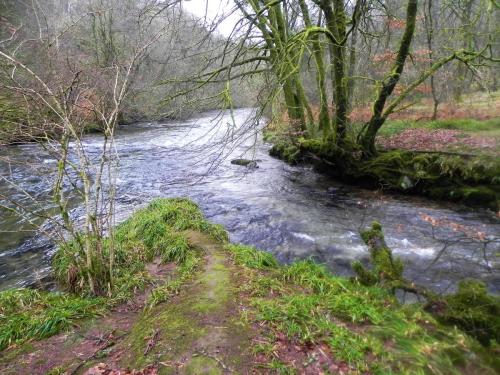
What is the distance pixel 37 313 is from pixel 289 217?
208 inches

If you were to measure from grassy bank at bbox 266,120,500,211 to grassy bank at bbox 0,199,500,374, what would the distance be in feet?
17.2

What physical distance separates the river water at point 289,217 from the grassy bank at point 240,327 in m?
0.91

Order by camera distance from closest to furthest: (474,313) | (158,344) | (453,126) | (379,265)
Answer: (158,344), (474,313), (379,265), (453,126)

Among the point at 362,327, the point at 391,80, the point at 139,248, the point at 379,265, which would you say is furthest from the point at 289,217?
the point at 362,327

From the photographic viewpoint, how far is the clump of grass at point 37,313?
3.54m

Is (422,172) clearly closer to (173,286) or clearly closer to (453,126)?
(453,126)

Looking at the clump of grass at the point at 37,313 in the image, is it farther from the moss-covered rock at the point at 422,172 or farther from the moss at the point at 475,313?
the moss-covered rock at the point at 422,172

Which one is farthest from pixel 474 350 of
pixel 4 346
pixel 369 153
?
pixel 369 153

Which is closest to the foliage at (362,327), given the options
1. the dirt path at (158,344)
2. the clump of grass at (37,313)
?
the dirt path at (158,344)

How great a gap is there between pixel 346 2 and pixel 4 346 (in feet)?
34.6

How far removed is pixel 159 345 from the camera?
3127 mm

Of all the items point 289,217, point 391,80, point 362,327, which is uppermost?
point 391,80

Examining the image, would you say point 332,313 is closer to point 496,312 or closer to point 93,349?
point 496,312

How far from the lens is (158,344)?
10.3 feet
